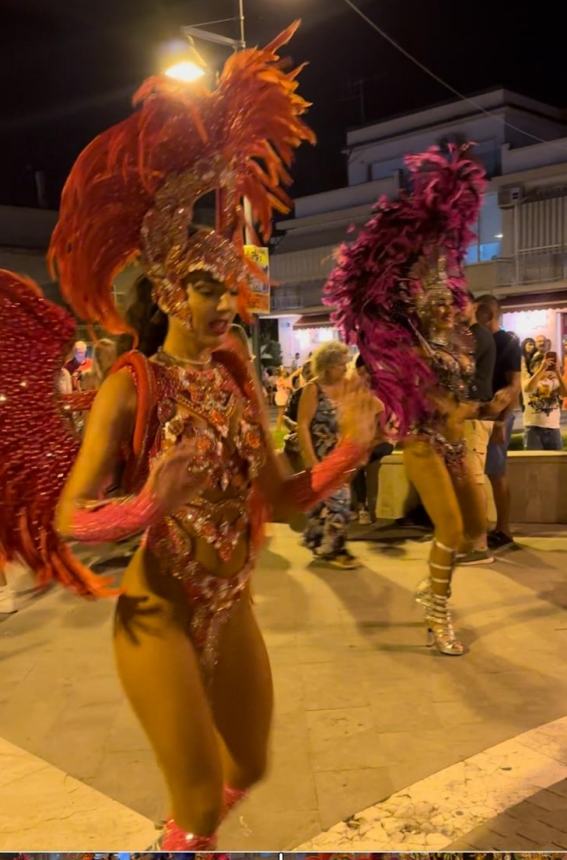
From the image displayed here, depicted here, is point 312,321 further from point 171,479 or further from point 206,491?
point 171,479

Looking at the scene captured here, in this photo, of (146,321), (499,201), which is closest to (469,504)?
(146,321)

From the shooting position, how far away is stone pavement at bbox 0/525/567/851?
2.82 metres

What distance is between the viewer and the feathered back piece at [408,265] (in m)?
3.92

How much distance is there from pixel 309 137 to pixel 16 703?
320 cm

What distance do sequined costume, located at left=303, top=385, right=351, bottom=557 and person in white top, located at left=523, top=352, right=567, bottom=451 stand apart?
8.13 feet

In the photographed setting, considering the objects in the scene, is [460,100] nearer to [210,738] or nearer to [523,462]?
[523,462]

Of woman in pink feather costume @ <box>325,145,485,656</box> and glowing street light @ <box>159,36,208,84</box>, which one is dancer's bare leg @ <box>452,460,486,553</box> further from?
glowing street light @ <box>159,36,208,84</box>

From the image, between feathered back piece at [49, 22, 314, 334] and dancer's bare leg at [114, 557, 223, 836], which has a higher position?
feathered back piece at [49, 22, 314, 334]

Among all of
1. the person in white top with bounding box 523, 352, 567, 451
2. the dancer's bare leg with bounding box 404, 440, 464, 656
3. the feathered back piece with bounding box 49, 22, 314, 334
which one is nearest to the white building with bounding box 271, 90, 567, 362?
the person in white top with bounding box 523, 352, 567, 451

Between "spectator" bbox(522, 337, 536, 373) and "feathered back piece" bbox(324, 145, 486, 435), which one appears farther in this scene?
"spectator" bbox(522, 337, 536, 373)

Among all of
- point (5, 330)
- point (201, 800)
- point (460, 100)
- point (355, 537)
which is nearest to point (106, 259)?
point (5, 330)

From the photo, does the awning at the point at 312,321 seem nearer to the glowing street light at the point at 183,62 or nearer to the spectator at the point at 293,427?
the glowing street light at the point at 183,62

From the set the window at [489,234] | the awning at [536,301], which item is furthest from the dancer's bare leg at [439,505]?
the window at [489,234]

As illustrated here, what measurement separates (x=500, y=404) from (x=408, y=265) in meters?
2.23
